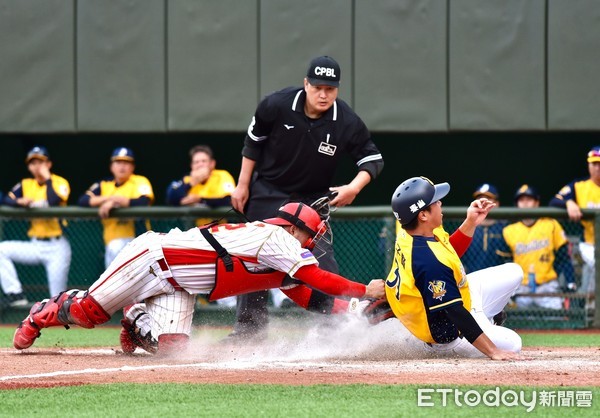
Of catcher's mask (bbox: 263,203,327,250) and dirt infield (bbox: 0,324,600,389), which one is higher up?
catcher's mask (bbox: 263,203,327,250)

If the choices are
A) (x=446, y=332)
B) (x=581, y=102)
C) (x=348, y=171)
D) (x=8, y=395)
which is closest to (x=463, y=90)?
(x=581, y=102)

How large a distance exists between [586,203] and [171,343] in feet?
16.9

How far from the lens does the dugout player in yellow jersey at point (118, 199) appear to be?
394 inches

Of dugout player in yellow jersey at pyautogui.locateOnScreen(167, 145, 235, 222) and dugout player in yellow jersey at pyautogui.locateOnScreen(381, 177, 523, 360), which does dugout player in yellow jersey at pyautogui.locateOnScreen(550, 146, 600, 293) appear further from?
dugout player in yellow jersey at pyautogui.locateOnScreen(381, 177, 523, 360)

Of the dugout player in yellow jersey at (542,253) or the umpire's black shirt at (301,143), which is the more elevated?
the umpire's black shirt at (301,143)

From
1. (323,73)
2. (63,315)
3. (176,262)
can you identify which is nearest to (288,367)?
(176,262)

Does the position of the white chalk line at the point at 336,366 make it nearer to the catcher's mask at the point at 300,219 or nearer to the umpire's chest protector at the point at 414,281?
the umpire's chest protector at the point at 414,281

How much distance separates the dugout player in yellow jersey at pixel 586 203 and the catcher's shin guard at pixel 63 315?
4925mm

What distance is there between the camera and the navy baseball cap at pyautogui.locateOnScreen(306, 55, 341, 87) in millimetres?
6625

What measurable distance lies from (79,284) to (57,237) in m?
0.50

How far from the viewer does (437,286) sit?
576cm

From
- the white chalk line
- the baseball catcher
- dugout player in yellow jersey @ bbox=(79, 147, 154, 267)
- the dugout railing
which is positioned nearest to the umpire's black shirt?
the baseball catcher

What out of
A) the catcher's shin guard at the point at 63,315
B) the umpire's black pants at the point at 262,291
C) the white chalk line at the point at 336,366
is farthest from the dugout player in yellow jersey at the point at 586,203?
the catcher's shin guard at the point at 63,315

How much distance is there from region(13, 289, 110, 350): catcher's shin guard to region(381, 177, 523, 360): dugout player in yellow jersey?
173 centimetres
